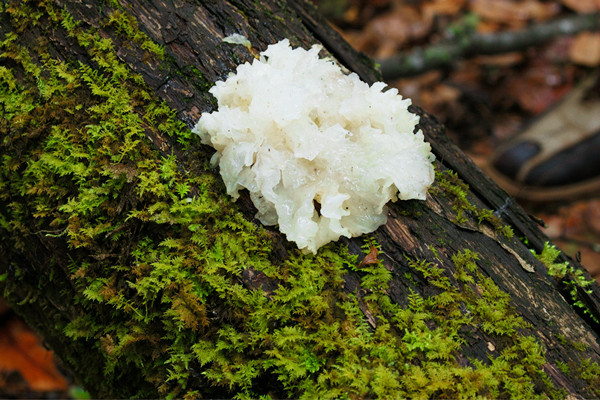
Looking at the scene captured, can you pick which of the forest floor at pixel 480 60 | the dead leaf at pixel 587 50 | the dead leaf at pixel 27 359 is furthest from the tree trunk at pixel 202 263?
the dead leaf at pixel 587 50

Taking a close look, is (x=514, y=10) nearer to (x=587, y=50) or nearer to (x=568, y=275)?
(x=587, y=50)

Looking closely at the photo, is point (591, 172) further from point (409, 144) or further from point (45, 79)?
point (45, 79)

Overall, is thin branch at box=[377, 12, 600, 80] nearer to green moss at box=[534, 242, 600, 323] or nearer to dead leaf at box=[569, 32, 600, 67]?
dead leaf at box=[569, 32, 600, 67]

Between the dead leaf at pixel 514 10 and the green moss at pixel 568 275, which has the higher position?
the dead leaf at pixel 514 10

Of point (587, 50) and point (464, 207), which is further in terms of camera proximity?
point (587, 50)

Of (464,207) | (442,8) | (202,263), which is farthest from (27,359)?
(442,8)

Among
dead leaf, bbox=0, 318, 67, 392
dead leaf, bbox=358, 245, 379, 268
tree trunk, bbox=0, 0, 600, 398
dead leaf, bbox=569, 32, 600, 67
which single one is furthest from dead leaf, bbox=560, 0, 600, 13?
dead leaf, bbox=0, 318, 67, 392

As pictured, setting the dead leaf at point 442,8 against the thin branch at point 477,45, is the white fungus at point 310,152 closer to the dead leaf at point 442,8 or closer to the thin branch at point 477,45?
the thin branch at point 477,45
